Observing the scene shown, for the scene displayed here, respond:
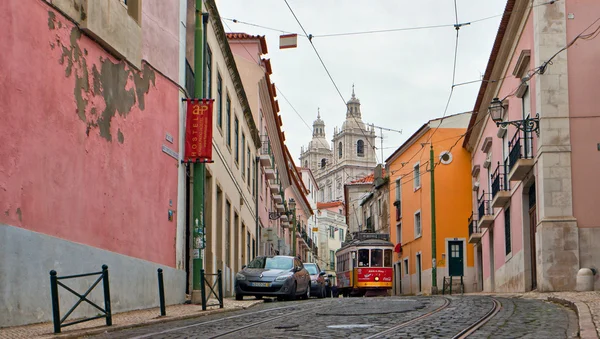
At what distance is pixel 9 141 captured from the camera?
11.5 metres

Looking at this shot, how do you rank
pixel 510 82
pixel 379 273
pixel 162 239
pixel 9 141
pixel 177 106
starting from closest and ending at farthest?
pixel 9 141
pixel 162 239
pixel 177 106
pixel 510 82
pixel 379 273

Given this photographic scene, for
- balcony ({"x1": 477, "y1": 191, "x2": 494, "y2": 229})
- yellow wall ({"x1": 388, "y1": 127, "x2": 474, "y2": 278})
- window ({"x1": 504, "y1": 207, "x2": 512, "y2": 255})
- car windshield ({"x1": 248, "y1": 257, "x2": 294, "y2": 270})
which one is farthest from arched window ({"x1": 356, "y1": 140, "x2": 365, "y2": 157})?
car windshield ({"x1": 248, "y1": 257, "x2": 294, "y2": 270})

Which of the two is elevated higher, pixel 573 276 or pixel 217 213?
pixel 217 213

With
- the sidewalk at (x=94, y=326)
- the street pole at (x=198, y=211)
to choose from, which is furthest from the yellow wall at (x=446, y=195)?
the sidewalk at (x=94, y=326)

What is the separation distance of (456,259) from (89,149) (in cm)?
3245

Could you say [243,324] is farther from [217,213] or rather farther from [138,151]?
[217,213]

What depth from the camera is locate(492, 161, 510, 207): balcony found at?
92.3 feet

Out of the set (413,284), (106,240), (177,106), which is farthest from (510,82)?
(413,284)

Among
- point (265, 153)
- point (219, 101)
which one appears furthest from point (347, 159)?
point (219, 101)

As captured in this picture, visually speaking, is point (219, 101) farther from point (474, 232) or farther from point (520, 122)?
point (474, 232)

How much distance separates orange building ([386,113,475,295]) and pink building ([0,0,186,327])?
2646cm

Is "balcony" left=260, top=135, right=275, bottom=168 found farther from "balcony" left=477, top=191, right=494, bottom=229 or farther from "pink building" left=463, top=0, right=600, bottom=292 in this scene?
"pink building" left=463, top=0, right=600, bottom=292

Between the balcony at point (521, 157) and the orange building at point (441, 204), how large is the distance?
18.1 metres

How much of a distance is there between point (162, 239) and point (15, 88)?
706 cm
